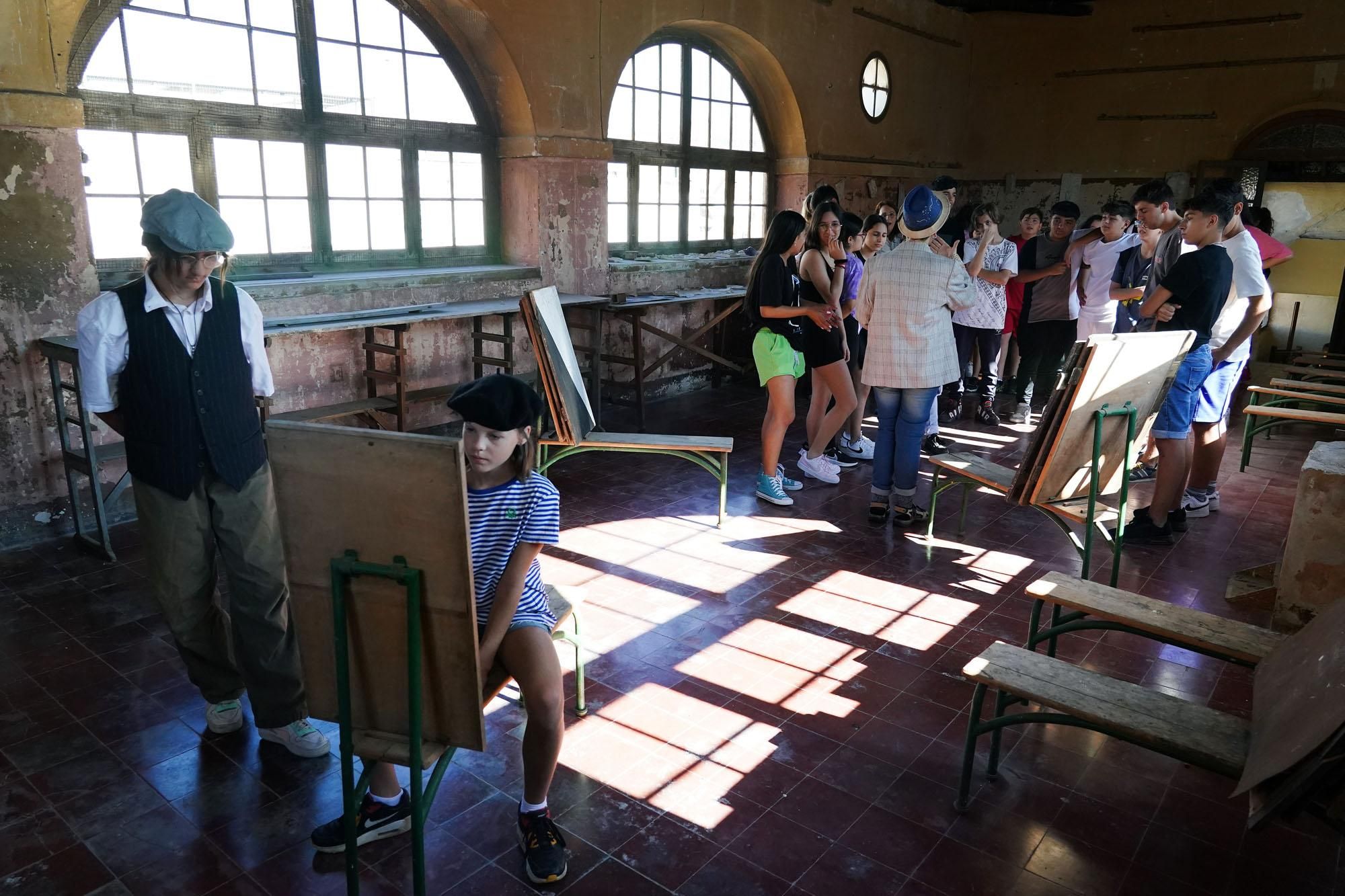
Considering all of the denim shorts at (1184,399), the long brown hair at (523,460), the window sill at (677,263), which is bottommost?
the denim shorts at (1184,399)

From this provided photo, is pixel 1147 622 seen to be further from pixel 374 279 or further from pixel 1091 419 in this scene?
pixel 374 279

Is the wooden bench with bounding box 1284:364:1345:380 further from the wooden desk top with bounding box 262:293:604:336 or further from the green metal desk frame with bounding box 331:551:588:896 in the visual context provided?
the green metal desk frame with bounding box 331:551:588:896

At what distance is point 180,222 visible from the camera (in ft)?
8.27

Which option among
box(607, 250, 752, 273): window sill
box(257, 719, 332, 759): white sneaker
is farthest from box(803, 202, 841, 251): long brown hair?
box(257, 719, 332, 759): white sneaker

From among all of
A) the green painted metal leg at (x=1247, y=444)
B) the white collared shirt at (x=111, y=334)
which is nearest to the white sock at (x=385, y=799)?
the white collared shirt at (x=111, y=334)

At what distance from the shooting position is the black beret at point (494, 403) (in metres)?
2.24

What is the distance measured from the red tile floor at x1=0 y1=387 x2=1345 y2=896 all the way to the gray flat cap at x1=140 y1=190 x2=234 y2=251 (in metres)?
1.61

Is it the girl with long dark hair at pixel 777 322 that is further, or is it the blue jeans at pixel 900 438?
the girl with long dark hair at pixel 777 322

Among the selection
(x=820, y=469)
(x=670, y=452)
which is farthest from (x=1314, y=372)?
(x=670, y=452)

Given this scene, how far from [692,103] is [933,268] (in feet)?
16.0

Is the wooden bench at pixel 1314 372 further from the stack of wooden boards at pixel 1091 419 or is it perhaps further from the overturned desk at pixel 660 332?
the overturned desk at pixel 660 332

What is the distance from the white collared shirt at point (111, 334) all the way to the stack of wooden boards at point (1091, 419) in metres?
2.97

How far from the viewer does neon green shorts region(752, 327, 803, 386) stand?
5.26m

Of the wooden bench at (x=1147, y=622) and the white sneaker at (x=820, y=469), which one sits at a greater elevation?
the wooden bench at (x=1147, y=622)
